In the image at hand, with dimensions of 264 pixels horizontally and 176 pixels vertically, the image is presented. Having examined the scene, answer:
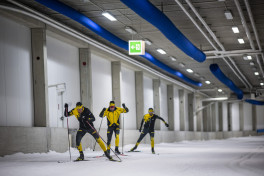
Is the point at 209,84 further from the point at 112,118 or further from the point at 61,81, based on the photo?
the point at 112,118

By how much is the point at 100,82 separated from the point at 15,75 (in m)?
9.40

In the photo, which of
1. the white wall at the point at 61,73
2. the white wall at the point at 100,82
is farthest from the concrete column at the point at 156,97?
the white wall at the point at 61,73

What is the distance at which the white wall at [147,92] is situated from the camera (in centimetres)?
3529

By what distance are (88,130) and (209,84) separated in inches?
1325

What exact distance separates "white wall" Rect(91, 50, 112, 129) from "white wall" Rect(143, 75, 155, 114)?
24.6ft

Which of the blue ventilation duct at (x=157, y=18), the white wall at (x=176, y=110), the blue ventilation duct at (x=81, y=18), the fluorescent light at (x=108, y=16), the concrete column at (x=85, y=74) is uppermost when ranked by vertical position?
the fluorescent light at (x=108, y=16)

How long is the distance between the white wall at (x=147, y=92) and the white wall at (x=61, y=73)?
12.1 m

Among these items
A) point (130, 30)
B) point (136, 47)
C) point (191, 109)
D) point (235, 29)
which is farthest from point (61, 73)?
point (191, 109)

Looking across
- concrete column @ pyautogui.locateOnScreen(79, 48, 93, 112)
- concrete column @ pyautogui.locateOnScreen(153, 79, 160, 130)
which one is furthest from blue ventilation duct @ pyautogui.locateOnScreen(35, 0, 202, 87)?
concrete column @ pyautogui.locateOnScreen(153, 79, 160, 130)

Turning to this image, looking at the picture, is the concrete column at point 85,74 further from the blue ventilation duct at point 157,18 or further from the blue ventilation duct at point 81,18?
the blue ventilation duct at point 157,18

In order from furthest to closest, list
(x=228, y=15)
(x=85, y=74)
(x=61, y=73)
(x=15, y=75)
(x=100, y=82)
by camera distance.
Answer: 1. (x=100, y=82)
2. (x=85, y=74)
3. (x=61, y=73)
4. (x=228, y=15)
5. (x=15, y=75)

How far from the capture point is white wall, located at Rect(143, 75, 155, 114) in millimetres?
35291

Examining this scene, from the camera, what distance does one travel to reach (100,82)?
2666 cm

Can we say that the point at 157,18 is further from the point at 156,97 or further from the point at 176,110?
the point at 176,110
